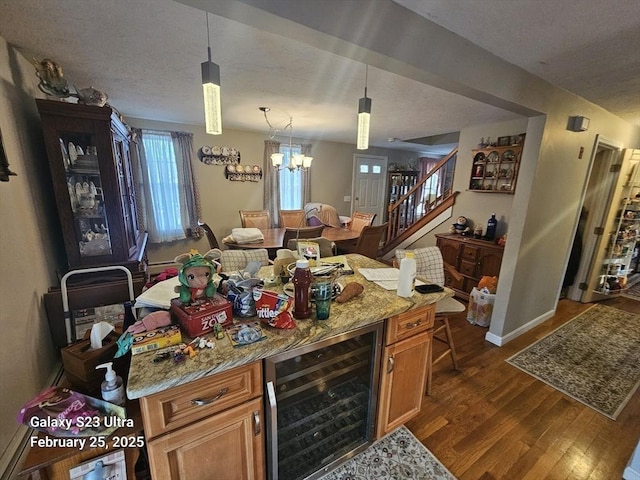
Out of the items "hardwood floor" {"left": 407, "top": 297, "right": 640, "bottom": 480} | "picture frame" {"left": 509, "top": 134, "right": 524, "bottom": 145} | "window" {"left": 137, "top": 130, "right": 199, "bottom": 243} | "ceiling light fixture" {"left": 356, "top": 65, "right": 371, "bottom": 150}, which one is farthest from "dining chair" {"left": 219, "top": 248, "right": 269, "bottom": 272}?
"picture frame" {"left": 509, "top": 134, "right": 524, "bottom": 145}

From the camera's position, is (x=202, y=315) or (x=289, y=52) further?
(x=289, y=52)

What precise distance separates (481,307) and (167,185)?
4.65 metres

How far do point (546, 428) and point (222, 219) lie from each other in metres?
4.69

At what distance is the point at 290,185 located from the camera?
5.24 m

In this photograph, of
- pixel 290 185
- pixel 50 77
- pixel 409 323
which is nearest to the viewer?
pixel 409 323

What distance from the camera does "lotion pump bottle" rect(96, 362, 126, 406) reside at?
2.89 ft

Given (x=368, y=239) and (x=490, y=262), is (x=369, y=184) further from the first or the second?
(x=490, y=262)

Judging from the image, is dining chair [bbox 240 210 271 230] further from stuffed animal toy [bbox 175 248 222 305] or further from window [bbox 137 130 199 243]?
stuffed animal toy [bbox 175 248 222 305]

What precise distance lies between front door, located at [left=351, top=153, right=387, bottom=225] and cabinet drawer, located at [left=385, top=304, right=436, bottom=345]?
481cm

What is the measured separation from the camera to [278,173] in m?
4.97

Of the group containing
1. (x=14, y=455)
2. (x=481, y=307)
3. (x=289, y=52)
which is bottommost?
(x=14, y=455)

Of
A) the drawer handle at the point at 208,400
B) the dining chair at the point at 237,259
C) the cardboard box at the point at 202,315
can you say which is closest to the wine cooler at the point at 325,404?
the drawer handle at the point at 208,400

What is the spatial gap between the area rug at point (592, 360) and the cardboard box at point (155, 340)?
8.91ft

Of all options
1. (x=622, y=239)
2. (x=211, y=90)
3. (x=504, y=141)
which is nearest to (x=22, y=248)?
(x=211, y=90)
